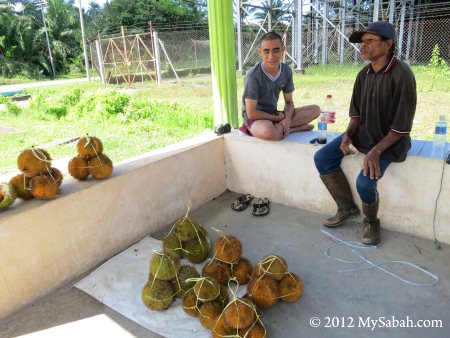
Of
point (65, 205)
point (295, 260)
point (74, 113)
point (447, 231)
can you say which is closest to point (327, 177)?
point (295, 260)

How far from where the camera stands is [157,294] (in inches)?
80.7

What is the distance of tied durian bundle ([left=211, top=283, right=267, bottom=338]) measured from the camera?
168 cm

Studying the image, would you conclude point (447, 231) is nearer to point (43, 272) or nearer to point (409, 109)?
point (409, 109)

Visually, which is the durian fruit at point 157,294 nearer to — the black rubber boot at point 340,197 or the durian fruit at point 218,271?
the durian fruit at point 218,271

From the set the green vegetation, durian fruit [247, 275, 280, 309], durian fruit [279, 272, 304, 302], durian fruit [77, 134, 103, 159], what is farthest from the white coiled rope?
the green vegetation

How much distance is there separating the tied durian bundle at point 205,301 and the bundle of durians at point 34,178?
1167 millimetres

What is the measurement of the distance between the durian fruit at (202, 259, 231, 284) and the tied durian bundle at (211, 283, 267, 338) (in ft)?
1.35

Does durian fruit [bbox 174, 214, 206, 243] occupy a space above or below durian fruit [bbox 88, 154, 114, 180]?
below

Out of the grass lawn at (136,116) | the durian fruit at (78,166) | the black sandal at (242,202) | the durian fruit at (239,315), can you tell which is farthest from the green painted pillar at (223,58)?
the durian fruit at (239,315)

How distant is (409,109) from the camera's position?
2316 mm

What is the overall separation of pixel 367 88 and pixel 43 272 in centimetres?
268

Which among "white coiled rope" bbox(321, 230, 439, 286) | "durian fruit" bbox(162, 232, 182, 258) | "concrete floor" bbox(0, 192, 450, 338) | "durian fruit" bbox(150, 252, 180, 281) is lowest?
"concrete floor" bbox(0, 192, 450, 338)

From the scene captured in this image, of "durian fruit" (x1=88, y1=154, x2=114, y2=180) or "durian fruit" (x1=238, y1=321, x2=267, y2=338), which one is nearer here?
"durian fruit" (x1=238, y1=321, x2=267, y2=338)

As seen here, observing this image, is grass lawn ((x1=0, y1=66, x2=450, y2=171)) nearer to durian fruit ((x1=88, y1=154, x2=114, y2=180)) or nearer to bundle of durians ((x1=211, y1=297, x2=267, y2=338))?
durian fruit ((x1=88, y1=154, x2=114, y2=180))
